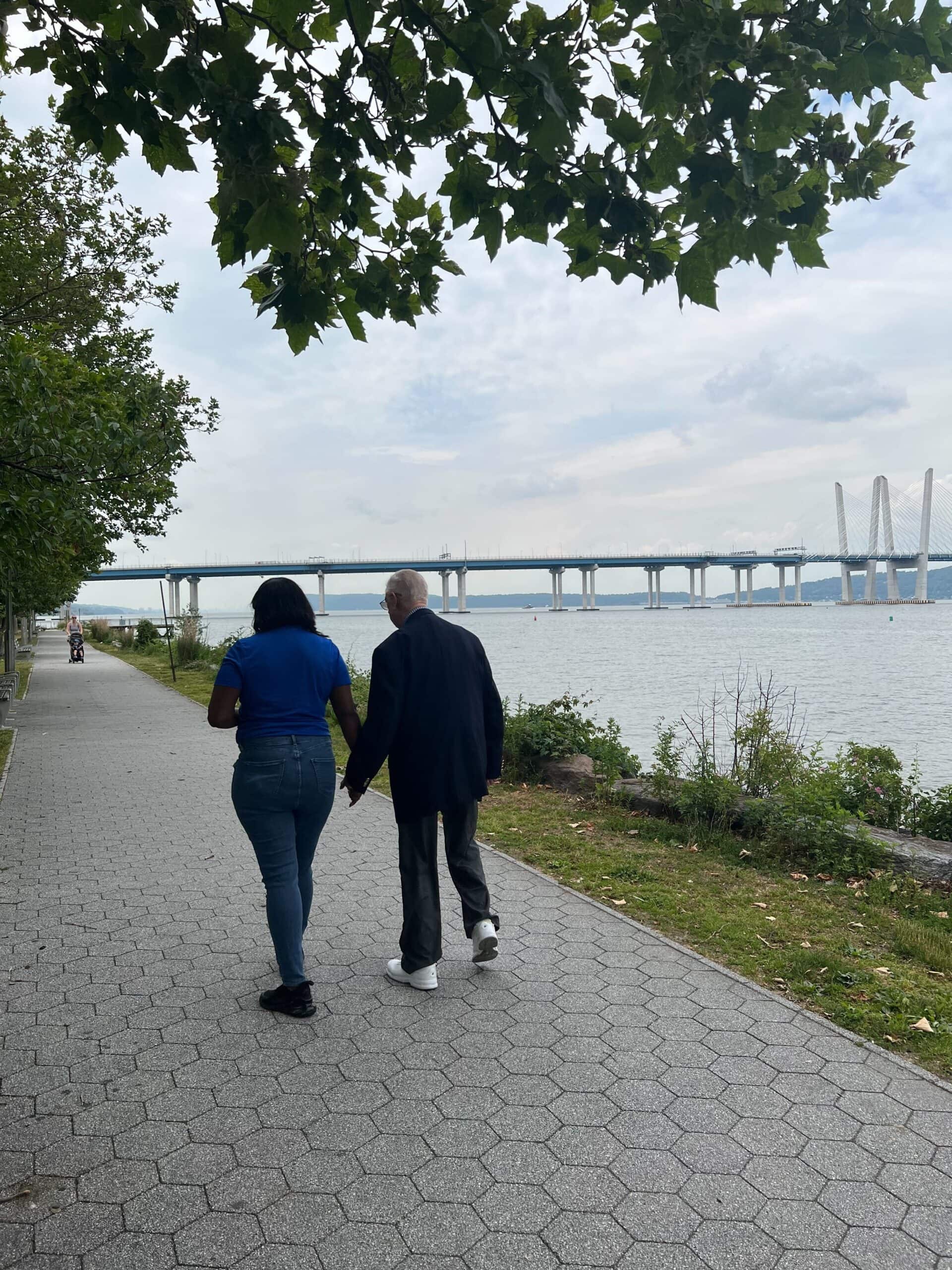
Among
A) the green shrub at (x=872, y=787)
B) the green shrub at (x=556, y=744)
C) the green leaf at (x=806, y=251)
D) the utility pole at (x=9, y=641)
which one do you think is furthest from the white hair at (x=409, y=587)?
the utility pole at (x=9, y=641)

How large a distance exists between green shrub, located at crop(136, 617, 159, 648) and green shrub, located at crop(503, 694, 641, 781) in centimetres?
3362

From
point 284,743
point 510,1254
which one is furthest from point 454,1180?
point 284,743

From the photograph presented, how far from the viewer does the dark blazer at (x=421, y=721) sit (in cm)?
404

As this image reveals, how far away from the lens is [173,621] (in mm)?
37156

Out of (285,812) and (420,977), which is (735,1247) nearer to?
(420,977)

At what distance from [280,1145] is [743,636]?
57793 millimetres

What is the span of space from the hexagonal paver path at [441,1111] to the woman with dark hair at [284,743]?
0.41 metres

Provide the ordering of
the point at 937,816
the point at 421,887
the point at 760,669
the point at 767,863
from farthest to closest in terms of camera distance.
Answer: the point at 760,669, the point at 937,816, the point at 767,863, the point at 421,887

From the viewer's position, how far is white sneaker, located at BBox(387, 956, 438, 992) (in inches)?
165

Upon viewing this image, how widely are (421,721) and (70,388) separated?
6.39 meters

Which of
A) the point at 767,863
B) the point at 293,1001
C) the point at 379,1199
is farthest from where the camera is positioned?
the point at 767,863

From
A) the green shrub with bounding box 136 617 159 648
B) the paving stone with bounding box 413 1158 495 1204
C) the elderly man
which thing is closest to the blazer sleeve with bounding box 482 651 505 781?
the elderly man

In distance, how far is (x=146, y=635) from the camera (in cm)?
4153

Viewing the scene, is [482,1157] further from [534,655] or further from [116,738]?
[534,655]
